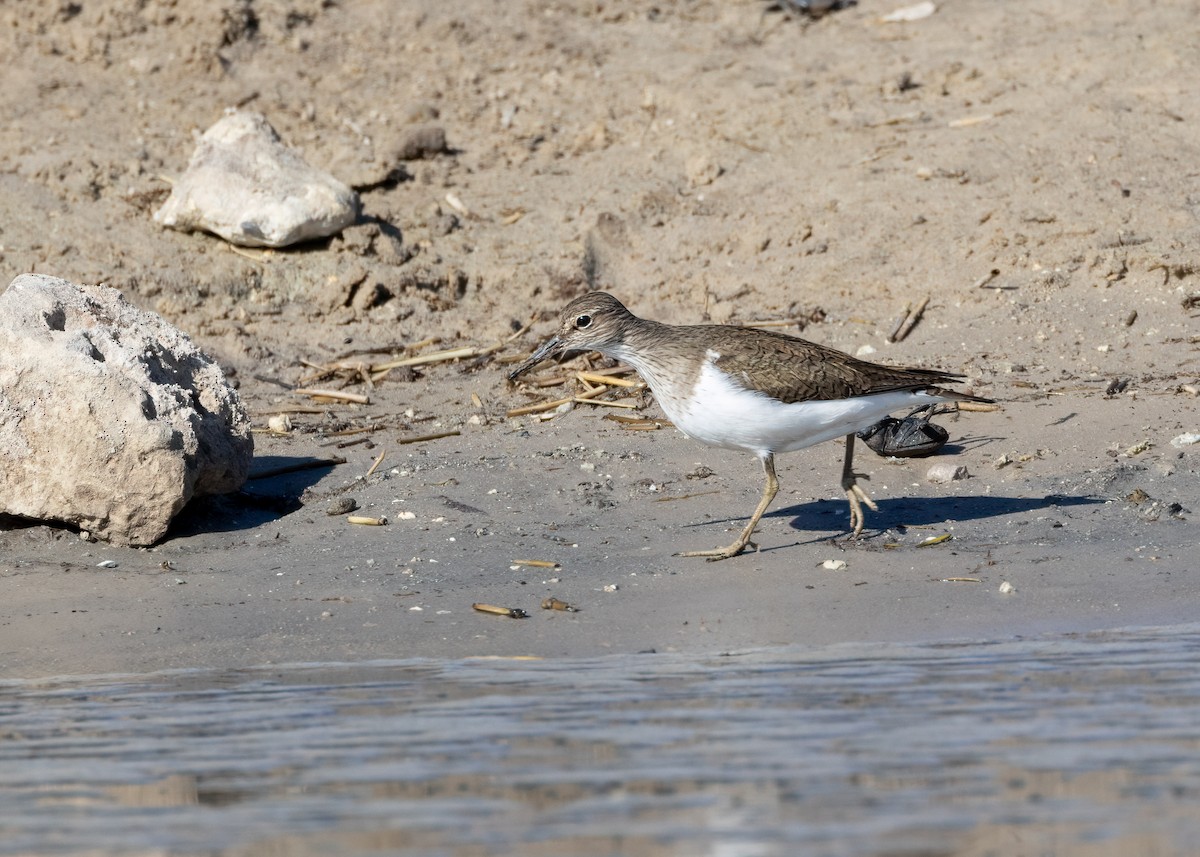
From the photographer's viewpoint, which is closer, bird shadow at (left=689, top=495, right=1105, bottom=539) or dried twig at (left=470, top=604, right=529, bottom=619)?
dried twig at (left=470, top=604, right=529, bottom=619)

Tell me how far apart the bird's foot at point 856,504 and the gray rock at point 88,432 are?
3.18 metres

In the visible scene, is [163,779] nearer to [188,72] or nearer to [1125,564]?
[1125,564]

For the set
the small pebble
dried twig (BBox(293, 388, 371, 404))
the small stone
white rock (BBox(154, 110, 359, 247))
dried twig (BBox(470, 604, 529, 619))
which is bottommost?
the small pebble

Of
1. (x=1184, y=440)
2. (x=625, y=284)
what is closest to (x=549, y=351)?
(x=625, y=284)

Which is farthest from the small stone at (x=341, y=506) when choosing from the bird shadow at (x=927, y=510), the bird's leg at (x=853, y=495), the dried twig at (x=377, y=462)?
the bird's leg at (x=853, y=495)

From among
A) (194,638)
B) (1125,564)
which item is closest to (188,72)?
(194,638)

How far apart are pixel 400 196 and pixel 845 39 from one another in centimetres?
411

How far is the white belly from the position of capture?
769 cm

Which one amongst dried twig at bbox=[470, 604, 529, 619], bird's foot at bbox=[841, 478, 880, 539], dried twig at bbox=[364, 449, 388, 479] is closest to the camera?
dried twig at bbox=[470, 604, 529, 619]

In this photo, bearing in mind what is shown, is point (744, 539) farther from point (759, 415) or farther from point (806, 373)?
point (806, 373)

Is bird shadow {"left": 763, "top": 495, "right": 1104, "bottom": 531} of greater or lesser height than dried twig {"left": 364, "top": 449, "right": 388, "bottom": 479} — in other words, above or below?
below

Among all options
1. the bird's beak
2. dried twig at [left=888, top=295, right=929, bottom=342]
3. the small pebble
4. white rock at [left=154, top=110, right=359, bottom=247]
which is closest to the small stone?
the bird's beak

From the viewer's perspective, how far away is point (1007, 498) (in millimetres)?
8367

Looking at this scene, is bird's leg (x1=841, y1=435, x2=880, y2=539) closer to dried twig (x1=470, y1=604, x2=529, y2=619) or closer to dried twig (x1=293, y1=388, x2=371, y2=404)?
dried twig (x1=470, y1=604, x2=529, y2=619)
